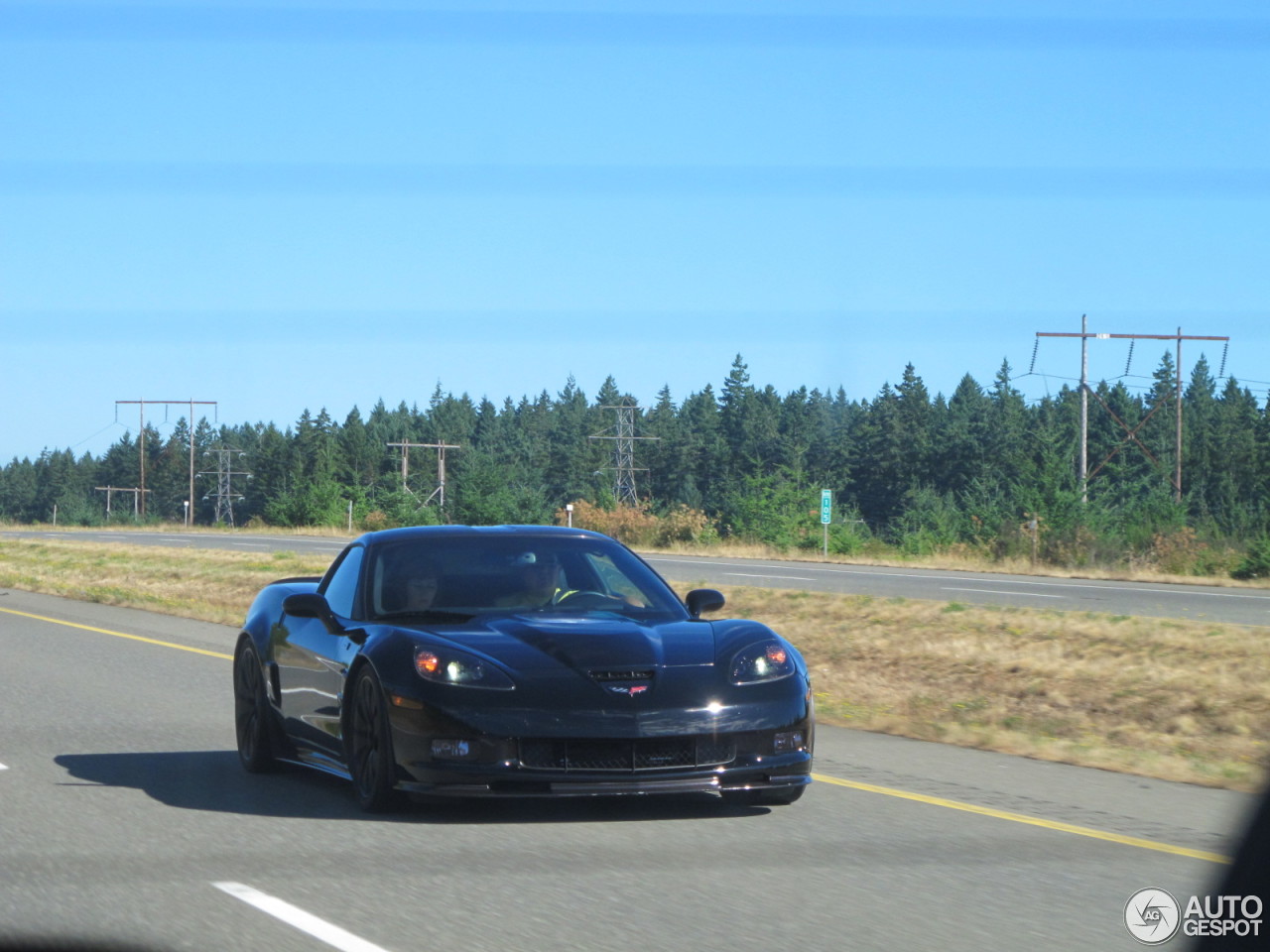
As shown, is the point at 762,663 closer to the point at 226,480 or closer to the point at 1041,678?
the point at 1041,678

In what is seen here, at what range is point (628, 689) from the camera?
6.88 metres

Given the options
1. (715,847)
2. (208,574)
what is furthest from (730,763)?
(208,574)

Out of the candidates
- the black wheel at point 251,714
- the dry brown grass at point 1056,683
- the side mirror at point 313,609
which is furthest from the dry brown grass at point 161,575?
the side mirror at point 313,609

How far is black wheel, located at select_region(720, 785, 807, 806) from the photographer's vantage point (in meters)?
7.54

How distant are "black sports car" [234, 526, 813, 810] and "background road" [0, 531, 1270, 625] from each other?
47.0 ft

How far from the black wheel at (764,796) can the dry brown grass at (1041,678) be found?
207 centimetres

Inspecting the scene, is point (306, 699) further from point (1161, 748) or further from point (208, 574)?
point (208, 574)

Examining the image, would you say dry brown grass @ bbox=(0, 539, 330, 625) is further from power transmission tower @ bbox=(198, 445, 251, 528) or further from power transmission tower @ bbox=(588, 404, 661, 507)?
power transmission tower @ bbox=(198, 445, 251, 528)

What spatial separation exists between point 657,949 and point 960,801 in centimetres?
335

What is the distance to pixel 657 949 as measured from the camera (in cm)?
492

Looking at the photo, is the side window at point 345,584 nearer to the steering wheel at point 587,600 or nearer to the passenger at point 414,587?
the passenger at point 414,587

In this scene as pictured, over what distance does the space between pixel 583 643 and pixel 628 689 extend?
0.39 metres

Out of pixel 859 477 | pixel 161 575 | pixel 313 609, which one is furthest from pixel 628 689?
pixel 859 477

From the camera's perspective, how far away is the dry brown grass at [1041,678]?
1075 cm
